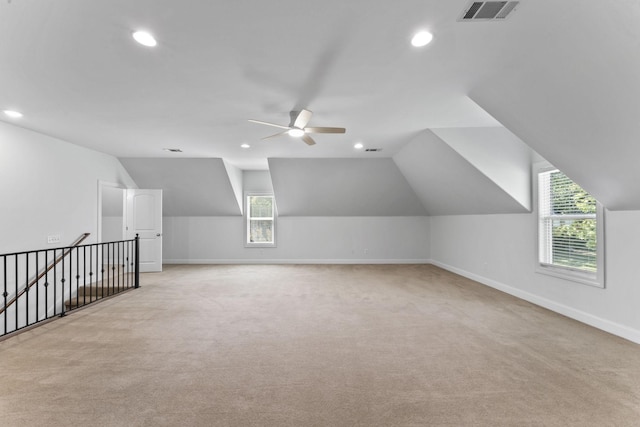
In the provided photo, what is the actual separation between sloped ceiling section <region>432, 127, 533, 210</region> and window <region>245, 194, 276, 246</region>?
5.07 m

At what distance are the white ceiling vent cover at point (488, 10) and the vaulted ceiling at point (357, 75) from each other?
0.17ft

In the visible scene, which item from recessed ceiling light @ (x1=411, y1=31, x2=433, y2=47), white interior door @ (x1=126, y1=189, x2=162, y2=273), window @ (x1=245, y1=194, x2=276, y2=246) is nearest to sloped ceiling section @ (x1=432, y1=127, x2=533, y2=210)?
recessed ceiling light @ (x1=411, y1=31, x2=433, y2=47)

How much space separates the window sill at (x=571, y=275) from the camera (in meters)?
3.41

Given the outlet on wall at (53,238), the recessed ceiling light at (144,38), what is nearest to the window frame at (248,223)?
the outlet on wall at (53,238)

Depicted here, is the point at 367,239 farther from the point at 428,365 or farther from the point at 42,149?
the point at 42,149

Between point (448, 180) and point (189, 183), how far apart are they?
5869 millimetres

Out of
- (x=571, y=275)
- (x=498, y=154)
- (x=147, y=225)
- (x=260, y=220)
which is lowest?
(x=571, y=275)

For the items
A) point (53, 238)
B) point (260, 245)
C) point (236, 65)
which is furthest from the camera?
point (260, 245)

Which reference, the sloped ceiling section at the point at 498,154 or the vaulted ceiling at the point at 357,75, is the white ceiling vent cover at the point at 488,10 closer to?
the vaulted ceiling at the point at 357,75

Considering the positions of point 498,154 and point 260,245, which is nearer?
point 498,154

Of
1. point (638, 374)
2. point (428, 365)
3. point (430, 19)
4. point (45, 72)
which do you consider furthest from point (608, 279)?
point (45, 72)

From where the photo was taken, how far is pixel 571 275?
373 centimetres

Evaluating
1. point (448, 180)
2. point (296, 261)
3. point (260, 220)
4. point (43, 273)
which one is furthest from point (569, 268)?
point (43, 273)

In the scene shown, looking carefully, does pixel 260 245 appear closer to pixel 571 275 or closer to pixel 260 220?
pixel 260 220
